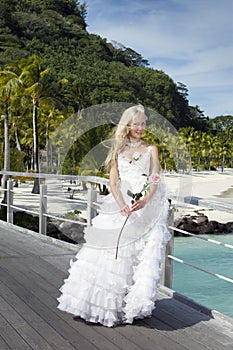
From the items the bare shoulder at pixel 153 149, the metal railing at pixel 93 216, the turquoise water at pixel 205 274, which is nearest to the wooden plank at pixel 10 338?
the metal railing at pixel 93 216

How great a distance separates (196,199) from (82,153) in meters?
1.24

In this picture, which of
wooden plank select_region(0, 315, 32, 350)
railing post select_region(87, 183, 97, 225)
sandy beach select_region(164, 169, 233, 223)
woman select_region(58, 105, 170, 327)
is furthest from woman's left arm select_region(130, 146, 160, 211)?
railing post select_region(87, 183, 97, 225)

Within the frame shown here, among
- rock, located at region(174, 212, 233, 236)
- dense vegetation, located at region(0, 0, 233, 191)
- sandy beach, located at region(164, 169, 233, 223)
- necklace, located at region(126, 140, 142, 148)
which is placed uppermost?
dense vegetation, located at region(0, 0, 233, 191)

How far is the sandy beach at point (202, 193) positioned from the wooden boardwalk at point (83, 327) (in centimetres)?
66

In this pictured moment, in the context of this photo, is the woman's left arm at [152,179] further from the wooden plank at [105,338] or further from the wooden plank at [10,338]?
the wooden plank at [10,338]

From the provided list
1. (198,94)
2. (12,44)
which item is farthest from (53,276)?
(198,94)

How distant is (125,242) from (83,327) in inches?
20.9

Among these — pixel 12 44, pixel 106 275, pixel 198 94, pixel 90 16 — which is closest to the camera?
pixel 106 275

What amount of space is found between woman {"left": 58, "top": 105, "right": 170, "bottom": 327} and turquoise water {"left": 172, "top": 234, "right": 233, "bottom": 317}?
10.2 meters

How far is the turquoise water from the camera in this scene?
16062mm

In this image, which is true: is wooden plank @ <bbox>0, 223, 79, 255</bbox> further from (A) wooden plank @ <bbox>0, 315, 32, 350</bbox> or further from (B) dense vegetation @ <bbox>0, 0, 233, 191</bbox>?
(B) dense vegetation @ <bbox>0, 0, 233, 191</bbox>

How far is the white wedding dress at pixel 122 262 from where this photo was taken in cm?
305

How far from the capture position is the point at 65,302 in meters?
3.19

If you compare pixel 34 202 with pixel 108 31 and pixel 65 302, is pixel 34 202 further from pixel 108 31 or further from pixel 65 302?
pixel 108 31
